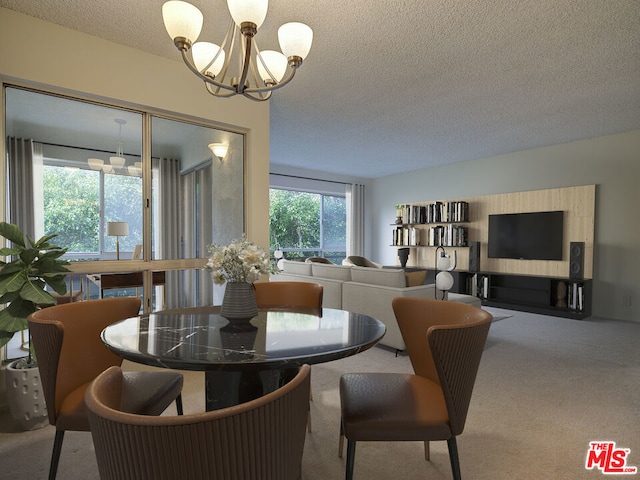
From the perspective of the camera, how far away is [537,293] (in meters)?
5.57

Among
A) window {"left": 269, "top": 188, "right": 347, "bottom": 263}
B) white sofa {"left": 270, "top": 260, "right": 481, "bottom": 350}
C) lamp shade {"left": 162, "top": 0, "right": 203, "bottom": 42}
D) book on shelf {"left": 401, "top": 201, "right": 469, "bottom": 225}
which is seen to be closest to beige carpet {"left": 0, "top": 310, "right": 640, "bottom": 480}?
white sofa {"left": 270, "top": 260, "right": 481, "bottom": 350}

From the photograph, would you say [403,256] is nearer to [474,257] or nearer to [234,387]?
[474,257]

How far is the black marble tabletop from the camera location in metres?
1.17

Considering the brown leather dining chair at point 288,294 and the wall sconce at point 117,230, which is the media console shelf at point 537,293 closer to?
the brown leather dining chair at point 288,294

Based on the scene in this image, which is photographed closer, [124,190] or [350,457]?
[350,457]

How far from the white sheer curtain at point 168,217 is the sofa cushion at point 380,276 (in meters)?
1.75

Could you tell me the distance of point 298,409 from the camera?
0.82m

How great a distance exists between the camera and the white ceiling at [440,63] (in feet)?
7.59

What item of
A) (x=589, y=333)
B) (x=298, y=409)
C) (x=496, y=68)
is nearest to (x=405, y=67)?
(x=496, y=68)

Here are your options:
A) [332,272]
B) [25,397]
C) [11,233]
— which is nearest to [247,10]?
[11,233]

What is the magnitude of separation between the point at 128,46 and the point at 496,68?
2.93m

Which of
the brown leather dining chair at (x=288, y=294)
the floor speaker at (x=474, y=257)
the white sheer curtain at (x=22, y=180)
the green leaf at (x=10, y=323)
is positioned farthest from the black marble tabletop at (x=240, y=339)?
the floor speaker at (x=474, y=257)

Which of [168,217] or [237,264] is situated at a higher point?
[168,217]

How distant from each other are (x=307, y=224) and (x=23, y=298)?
19.8ft
